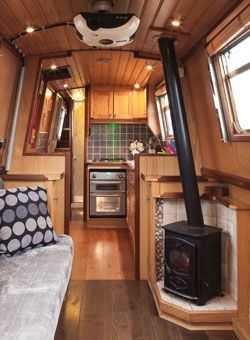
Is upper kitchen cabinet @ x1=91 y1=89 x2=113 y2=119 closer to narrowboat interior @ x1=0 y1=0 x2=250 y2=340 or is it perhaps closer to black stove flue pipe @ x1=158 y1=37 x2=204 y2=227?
narrowboat interior @ x1=0 y1=0 x2=250 y2=340

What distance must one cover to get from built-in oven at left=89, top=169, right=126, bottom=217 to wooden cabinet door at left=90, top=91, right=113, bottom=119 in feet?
3.24

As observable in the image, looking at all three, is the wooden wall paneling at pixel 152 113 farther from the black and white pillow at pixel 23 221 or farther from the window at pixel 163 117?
the black and white pillow at pixel 23 221

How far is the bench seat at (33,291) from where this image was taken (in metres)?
1.51

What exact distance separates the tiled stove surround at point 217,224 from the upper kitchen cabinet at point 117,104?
304 centimetres

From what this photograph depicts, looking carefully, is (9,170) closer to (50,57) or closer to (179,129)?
(50,57)

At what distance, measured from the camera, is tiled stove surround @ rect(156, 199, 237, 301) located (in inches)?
110

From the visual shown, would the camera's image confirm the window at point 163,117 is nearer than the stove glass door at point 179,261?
No

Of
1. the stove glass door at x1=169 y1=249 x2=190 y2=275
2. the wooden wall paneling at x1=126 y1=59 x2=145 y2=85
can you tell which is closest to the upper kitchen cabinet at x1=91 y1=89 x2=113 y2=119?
the wooden wall paneling at x1=126 y1=59 x2=145 y2=85

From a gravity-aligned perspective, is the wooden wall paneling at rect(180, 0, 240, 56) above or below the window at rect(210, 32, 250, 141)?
above

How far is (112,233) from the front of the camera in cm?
558

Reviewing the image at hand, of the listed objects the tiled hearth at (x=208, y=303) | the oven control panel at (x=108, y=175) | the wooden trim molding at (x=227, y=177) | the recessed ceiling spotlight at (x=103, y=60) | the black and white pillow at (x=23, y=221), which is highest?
the recessed ceiling spotlight at (x=103, y=60)

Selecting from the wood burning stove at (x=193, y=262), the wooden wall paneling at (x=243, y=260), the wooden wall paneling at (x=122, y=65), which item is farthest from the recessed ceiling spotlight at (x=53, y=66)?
the wooden wall paneling at (x=243, y=260)

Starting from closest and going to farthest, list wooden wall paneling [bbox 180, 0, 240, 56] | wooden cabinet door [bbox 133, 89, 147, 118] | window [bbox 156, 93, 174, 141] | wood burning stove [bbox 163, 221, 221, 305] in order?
wooden wall paneling [bbox 180, 0, 240, 56] < wood burning stove [bbox 163, 221, 221, 305] < window [bbox 156, 93, 174, 141] < wooden cabinet door [bbox 133, 89, 147, 118]

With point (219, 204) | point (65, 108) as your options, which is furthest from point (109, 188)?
point (219, 204)
